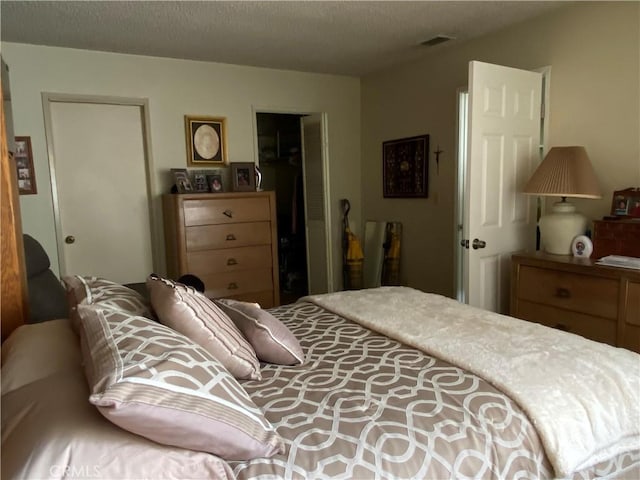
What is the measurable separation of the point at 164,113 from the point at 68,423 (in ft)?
11.5

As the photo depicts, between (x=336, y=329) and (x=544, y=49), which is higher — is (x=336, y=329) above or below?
below

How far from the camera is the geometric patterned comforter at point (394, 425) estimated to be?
1.01 meters

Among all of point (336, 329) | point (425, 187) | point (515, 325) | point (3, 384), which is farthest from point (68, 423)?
point (425, 187)

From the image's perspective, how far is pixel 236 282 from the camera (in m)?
3.89

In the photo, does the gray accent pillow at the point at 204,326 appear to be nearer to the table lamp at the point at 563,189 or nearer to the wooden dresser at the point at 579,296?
the wooden dresser at the point at 579,296

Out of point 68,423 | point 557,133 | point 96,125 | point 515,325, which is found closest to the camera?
point 68,423

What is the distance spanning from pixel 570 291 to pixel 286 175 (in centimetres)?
392

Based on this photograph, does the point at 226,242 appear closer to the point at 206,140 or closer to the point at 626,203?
the point at 206,140

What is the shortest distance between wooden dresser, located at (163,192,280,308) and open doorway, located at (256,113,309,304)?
1.38 metres

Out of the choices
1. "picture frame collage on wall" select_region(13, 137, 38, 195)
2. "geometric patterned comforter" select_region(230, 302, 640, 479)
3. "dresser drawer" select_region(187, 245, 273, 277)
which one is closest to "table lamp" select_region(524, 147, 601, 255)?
"geometric patterned comforter" select_region(230, 302, 640, 479)

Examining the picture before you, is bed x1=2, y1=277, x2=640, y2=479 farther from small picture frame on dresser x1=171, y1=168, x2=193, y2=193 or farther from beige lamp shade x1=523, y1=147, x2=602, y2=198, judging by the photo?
small picture frame on dresser x1=171, y1=168, x2=193, y2=193

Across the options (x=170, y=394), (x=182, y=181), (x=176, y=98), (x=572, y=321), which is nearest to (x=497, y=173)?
(x=572, y=321)

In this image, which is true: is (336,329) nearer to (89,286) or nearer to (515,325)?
(515,325)

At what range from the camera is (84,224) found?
3.73 meters
